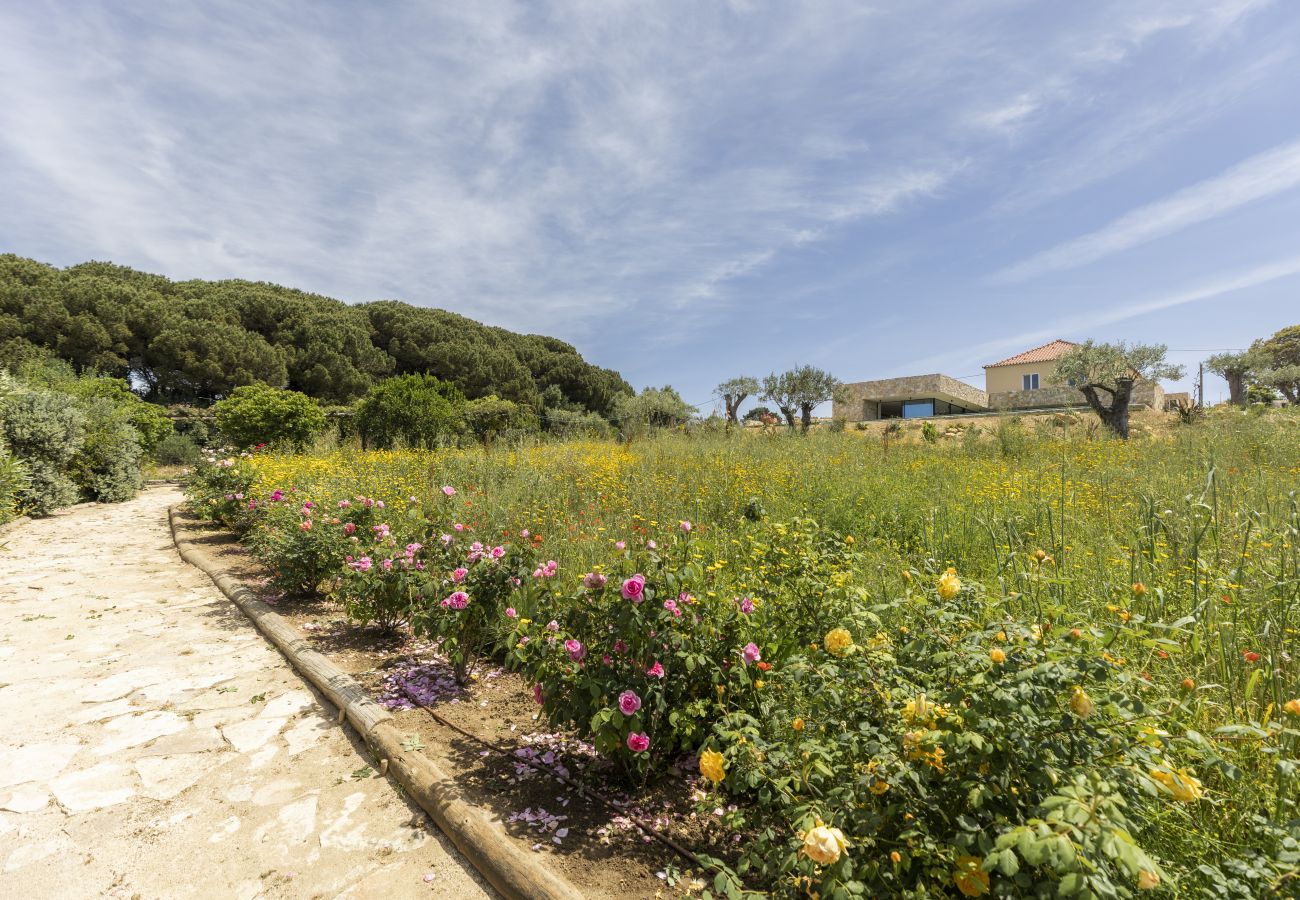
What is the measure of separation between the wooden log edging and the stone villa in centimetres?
2523

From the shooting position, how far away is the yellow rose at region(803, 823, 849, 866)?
3.32 ft

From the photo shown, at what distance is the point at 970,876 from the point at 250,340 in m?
27.3

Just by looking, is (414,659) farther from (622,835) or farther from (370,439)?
(370,439)

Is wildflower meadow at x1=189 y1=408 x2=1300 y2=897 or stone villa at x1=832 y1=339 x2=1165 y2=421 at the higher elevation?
stone villa at x1=832 y1=339 x2=1165 y2=421

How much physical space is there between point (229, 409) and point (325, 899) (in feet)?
45.9

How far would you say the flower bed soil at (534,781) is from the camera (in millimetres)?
1671

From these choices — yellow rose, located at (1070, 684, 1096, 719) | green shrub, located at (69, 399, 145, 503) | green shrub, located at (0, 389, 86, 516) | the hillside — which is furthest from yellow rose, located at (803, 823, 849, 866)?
the hillside

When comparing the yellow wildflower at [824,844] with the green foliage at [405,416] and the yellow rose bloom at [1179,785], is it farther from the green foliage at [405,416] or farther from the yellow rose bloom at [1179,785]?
the green foliage at [405,416]

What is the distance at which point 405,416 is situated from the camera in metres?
11.9

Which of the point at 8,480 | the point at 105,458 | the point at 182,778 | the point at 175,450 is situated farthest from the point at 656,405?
the point at 182,778

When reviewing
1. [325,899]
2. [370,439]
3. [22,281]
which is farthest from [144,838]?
[22,281]

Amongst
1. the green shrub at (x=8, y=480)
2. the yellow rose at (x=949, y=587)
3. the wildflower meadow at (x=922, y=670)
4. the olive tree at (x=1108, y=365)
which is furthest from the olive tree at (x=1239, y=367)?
the green shrub at (x=8, y=480)

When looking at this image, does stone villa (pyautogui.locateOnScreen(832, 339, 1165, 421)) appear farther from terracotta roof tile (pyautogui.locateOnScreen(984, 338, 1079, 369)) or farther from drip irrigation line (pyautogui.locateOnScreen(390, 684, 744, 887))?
drip irrigation line (pyautogui.locateOnScreen(390, 684, 744, 887))

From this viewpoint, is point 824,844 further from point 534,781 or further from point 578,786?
point 534,781
